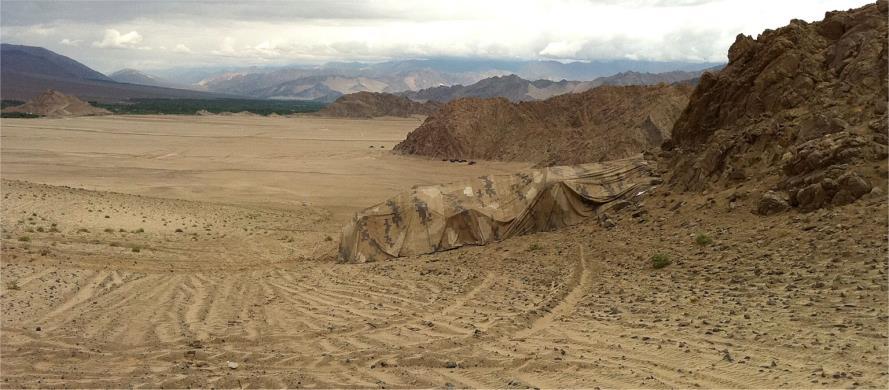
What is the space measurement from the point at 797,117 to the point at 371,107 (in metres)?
90.7

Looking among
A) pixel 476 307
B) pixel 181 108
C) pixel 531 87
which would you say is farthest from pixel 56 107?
pixel 531 87

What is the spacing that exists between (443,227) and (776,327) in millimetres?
7167

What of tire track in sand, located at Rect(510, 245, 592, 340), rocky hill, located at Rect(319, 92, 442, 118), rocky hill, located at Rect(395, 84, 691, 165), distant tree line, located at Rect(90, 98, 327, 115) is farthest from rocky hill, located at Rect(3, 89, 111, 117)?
tire track in sand, located at Rect(510, 245, 592, 340)

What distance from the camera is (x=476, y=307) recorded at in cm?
804

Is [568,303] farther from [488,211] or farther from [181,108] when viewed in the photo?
[181,108]

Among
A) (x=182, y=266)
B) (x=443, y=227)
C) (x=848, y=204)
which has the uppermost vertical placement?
(x=848, y=204)

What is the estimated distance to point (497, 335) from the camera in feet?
22.0

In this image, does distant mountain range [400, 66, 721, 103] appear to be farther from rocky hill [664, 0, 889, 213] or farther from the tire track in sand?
the tire track in sand

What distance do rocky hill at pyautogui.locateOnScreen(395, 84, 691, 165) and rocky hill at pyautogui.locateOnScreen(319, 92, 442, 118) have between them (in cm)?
5005

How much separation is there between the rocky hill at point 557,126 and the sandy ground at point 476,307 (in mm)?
22175

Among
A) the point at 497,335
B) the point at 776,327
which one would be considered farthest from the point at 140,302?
the point at 776,327

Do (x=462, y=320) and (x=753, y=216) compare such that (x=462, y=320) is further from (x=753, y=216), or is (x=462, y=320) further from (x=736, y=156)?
(x=736, y=156)

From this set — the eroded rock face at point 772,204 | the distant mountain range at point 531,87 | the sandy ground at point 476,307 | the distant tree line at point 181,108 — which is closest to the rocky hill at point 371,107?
the distant tree line at point 181,108

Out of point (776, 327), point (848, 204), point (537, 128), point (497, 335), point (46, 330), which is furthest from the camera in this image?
point (537, 128)
